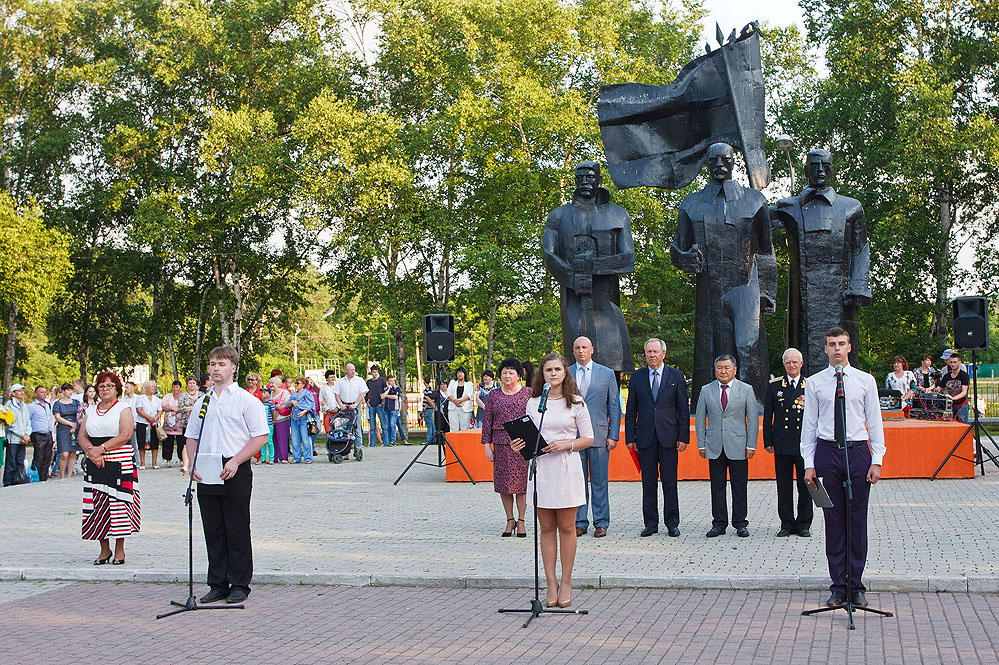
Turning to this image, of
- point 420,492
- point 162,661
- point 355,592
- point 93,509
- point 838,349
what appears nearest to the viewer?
point 162,661

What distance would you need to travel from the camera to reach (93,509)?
30.0 ft

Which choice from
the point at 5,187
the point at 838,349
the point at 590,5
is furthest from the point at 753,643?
the point at 5,187

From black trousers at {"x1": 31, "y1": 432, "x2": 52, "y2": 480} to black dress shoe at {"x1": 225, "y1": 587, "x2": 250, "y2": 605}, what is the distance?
11586 mm

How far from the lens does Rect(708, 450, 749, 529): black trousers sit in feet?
31.8

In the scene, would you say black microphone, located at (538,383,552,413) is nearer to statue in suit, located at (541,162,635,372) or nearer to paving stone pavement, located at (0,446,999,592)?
paving stone pavement, located at (0,446,999,592)

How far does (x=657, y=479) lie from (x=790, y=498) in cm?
120

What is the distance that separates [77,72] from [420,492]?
24.9 metres

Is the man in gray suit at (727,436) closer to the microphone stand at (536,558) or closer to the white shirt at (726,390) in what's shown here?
the white shirt at (726,390)

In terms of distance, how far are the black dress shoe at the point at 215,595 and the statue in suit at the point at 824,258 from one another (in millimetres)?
8423

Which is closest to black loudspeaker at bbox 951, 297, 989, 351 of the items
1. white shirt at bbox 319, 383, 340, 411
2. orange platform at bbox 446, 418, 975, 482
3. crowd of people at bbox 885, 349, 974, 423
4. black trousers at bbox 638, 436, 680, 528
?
crowd of people at bbox 885, 349, 974, 423

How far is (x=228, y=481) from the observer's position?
298 inches

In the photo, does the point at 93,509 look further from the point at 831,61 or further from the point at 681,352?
the point at 831,61

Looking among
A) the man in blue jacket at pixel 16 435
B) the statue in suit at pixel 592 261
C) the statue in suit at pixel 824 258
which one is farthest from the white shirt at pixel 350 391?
the statue in suit at pixel 824 258

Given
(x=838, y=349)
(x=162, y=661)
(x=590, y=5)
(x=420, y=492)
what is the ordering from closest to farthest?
(x=162, y=661) < (x=838, y=349) < (x=420, y=492) < (x=590, y=5)
